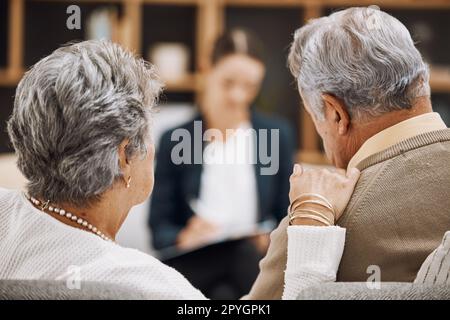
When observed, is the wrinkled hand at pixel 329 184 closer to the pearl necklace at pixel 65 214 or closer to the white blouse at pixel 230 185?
the pearl necklace at pixel 65 214

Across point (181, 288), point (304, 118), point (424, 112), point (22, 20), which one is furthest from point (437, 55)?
point (181, 288)

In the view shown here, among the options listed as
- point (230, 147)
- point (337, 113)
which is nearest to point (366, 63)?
point (337, 113)

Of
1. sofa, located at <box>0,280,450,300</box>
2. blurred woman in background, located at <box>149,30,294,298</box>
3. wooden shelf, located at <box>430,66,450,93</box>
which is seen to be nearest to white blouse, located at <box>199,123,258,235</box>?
blurred woman in background, located at <box>149,30,294,298</box>

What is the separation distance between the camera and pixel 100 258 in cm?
118

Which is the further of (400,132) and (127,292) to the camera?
(400,132)

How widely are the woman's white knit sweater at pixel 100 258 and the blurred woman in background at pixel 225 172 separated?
1.81m

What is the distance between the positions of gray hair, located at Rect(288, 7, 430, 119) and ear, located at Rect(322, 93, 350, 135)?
0.01 m

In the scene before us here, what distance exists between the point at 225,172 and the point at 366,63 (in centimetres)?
201

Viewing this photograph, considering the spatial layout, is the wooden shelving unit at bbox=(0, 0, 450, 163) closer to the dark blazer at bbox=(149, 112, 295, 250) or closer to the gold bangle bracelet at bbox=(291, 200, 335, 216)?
the dark blazer at bbox=(149, 112, 295, 250)

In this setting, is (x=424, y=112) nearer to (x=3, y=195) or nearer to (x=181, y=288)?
(x=181, y=288)

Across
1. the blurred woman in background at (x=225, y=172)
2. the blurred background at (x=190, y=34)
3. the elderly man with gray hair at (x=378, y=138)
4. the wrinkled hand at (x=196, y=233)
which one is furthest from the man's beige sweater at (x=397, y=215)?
the blurred background at (x=190, y=34)

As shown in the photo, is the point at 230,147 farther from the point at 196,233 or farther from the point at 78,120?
the point at 78,120

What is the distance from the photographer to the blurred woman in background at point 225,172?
10.3 ft

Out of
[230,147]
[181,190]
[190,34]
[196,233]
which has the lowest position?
[196,233]
